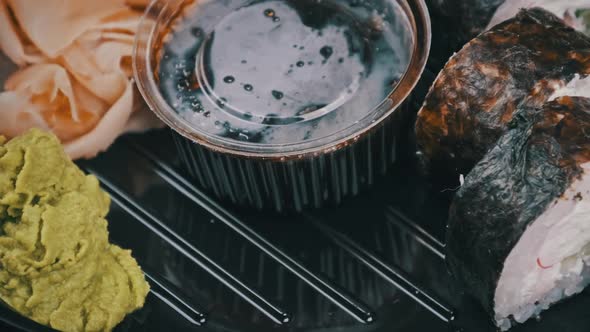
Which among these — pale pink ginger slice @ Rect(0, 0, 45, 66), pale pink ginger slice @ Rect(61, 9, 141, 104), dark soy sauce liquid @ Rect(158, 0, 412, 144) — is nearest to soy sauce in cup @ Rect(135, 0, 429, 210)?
dark soy sauce liquid @ Rect(158, 0, 412, 144)

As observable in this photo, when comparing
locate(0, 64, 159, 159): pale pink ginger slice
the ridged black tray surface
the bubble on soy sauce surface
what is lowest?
the ridged black tray surface

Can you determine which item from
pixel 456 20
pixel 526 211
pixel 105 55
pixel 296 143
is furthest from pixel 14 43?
pixel 526 211

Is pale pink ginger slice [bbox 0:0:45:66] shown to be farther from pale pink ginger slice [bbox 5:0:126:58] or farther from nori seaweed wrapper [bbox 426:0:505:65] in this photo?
nori seaweed wrapper [bbox 426:0:505:65]

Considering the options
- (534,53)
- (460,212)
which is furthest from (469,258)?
(534,53)

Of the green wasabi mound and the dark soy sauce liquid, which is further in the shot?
the dark soy sauce liquid

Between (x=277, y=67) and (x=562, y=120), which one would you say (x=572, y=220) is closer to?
(x=562, y=120)
